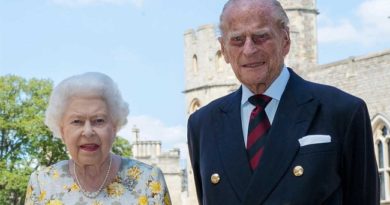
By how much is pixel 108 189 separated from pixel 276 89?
1.04 meters

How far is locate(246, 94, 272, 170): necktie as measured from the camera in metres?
4.63

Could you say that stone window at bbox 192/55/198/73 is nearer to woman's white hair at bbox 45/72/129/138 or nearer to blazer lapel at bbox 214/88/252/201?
woman's white hair at bbox 45/72/129/138

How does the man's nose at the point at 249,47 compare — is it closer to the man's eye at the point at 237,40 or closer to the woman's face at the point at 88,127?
the man's eye at the point at 237,40

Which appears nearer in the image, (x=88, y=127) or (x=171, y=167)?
(x=88, y=127)

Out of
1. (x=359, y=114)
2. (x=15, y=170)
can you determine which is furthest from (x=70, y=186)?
(x=15, y=170)

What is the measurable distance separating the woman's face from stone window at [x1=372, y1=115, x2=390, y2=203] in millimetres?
19304

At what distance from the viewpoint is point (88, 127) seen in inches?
193

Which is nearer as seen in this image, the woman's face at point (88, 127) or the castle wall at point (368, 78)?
the woman's face at point (88, 127)

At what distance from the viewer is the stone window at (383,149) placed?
23.7m

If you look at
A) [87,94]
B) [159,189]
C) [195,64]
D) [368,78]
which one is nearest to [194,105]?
[195,64]

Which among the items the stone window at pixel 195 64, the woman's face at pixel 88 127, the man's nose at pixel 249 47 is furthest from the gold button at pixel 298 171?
the stone window at pixel 195 64

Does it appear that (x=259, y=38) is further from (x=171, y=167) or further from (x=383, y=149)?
(x=171, y=167)

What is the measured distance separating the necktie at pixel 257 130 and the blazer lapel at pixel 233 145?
0.13 feet

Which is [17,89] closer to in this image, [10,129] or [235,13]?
[10,129]
